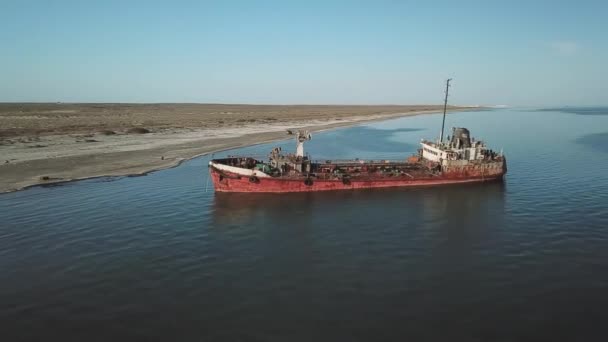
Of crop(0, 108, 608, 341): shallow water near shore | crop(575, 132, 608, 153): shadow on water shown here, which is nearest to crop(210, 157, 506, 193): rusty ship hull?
crop(0, 108, 608, 341): shallow water near shore

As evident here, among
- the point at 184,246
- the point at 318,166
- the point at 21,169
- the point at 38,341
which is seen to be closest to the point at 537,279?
the point at 184,246

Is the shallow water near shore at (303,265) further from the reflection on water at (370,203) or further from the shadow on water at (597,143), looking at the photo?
the shadow on water at (597,143)

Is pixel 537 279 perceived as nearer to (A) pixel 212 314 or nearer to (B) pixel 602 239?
(B) pixel 602 239

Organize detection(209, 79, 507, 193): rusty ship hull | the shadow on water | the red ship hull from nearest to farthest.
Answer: the red ship hull → detection(209, 79, 507, 193): rusty ship hull → the shadow on water

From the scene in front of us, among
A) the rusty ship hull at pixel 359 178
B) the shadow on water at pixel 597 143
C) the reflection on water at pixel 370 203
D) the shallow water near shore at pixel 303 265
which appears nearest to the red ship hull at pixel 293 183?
the rusty ship hull at pixel 359 178

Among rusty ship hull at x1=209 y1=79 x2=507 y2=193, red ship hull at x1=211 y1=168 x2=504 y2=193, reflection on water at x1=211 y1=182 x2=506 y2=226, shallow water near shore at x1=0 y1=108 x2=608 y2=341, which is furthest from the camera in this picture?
rusty ship hull at x1=209 y1=79 x2=507 y2=193

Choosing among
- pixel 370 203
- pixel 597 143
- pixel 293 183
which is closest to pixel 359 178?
pixel 370 203

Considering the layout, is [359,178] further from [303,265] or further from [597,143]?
[597,143]

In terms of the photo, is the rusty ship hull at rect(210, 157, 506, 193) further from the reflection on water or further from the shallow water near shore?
the shallow water near shore

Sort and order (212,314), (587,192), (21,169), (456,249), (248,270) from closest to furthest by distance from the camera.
Answer: (212,314) → (248,270) → (456,249) → (587,192) → (21,169)
